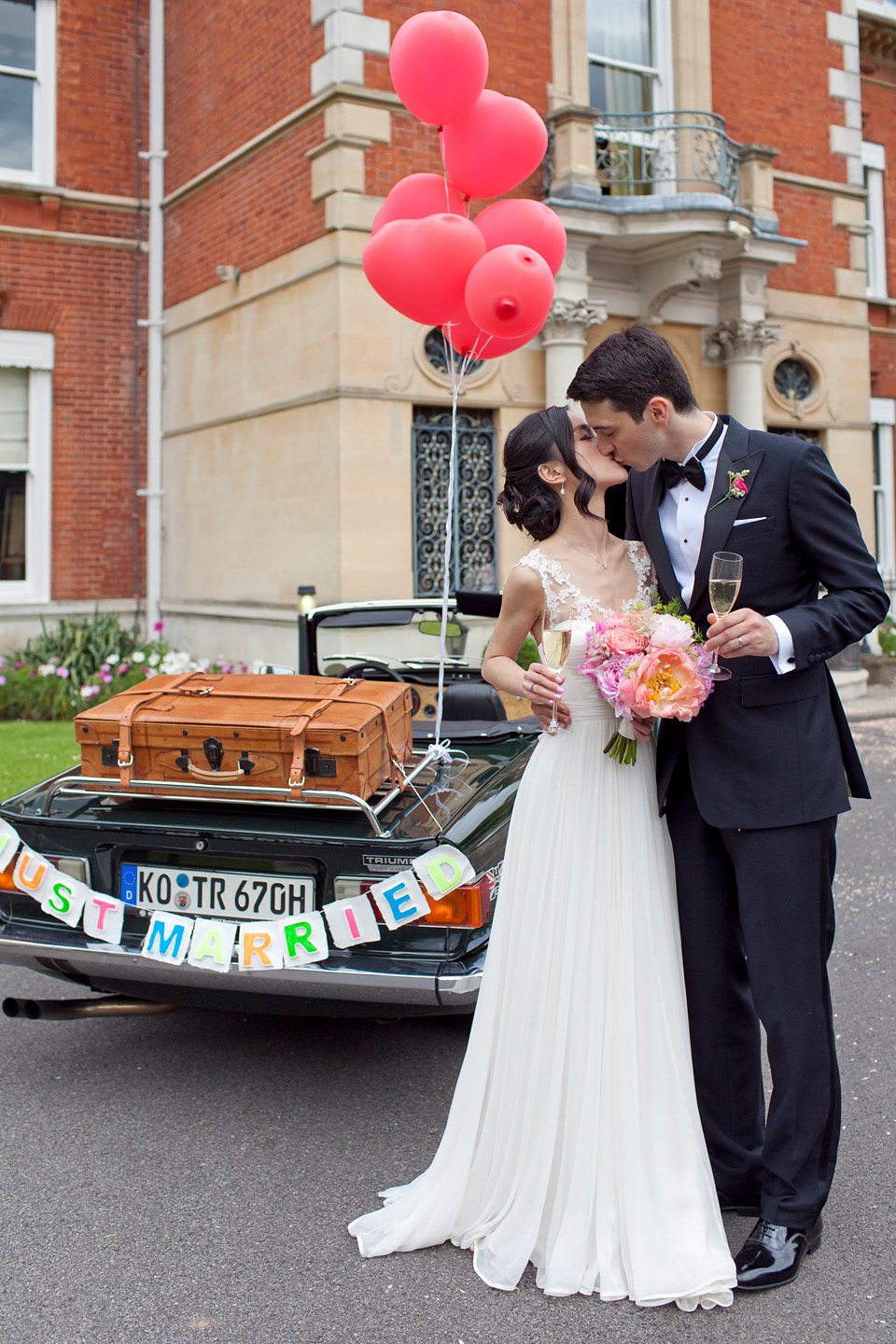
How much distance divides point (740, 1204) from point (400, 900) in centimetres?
120

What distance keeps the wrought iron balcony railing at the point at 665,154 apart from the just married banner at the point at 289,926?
10.7 meters

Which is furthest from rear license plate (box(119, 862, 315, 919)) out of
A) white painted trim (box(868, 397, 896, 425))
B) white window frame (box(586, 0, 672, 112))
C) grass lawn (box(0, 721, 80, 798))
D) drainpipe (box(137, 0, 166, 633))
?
white painted trim (box(868, 397, 896, 425))

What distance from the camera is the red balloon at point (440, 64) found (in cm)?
500

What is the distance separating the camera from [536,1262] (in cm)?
275

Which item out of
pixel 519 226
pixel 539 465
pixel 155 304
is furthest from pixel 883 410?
pixel 539 465

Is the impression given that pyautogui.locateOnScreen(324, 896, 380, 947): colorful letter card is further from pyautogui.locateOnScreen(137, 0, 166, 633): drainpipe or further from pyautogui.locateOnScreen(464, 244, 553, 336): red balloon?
pyautogui.locateOnScreen(137, 0, 166, 633): drainpipe

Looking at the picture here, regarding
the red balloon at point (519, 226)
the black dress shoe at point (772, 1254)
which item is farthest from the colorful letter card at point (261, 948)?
the red balloon at point (519, 226)

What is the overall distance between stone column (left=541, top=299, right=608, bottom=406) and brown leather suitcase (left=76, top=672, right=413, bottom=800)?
8456mm

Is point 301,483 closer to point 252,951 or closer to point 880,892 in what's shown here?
point 880,892

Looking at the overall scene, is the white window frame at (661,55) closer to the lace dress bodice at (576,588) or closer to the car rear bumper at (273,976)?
the lace dress bodice at (576,588)

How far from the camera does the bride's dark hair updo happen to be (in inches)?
122

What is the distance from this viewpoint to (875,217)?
18.0 m

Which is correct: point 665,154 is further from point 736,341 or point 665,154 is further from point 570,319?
point 570,319

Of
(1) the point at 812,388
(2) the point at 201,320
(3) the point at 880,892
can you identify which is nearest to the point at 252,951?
(3) the point at 880,892
